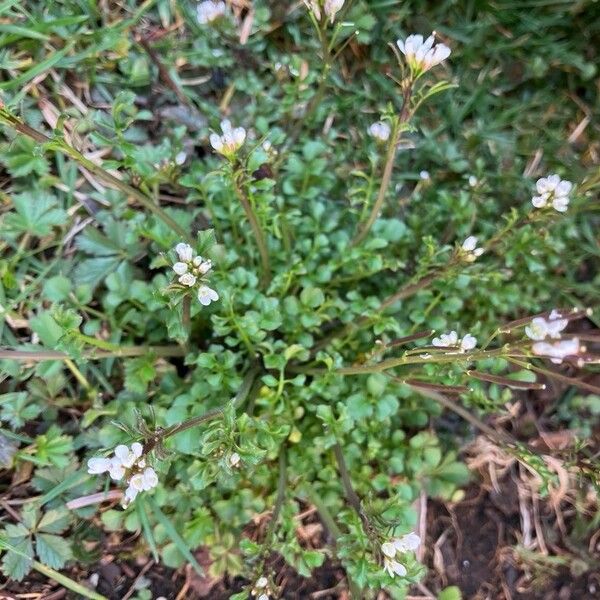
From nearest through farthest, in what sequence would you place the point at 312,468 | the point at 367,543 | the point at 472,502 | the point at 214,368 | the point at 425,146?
1. the point at 367,543
2. the point at 214,368
3. the point at 312,468
4. the point at 472,502
5. the point at 425,146

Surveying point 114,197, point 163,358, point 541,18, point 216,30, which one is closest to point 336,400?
point 163,358

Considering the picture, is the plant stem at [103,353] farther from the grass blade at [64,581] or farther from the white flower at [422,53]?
the white flower at [422,53]

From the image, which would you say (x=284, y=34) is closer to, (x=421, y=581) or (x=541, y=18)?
(x=541, y=18)

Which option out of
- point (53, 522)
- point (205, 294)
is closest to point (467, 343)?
point (205, 294)

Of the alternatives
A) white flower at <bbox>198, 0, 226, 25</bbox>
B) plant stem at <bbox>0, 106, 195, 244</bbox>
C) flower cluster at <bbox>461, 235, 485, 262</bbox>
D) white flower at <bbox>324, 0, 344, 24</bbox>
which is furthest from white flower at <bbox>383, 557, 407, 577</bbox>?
white flower at <bbox>198, 0, 226, 25</bbox>

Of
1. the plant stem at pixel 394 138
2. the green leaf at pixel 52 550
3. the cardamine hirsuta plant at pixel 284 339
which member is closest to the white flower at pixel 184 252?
the cardamine hirsuta plant at pixel 284 339
